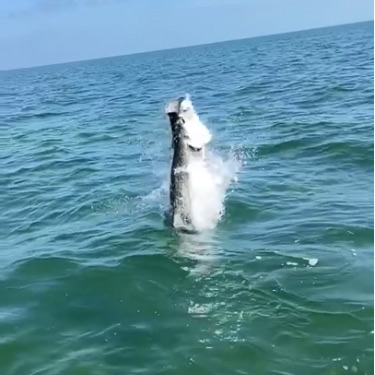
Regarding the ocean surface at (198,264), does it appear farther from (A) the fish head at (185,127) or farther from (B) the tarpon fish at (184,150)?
(A) the fish head at (185,127)

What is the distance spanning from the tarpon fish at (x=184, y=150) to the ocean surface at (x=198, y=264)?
57 centimetres

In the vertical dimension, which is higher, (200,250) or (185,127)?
(185,127)

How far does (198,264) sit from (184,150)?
1988mm

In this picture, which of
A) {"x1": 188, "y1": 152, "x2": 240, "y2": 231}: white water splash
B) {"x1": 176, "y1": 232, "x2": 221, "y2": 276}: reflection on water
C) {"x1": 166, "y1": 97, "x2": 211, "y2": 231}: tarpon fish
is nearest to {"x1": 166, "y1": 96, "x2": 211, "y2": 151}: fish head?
{"x1": 166, "y1": 97, "x2": 211, "y2": 231}: tarpon fish

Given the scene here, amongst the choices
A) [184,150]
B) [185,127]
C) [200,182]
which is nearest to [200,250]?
[200,182]

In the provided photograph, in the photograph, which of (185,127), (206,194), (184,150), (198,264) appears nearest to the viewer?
(198,264)

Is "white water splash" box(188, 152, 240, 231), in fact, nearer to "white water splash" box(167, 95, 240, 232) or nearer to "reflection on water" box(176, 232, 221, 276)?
"white water splash" box(167, 95, 240, 232)

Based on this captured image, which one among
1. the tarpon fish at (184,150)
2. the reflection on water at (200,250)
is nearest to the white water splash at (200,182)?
the tarpon fish at (184,150)

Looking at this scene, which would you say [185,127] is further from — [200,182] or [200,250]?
[200,250]

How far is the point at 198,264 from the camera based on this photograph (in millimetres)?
9594

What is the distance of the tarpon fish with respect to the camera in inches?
412

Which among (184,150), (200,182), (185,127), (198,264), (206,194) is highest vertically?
(185,127)

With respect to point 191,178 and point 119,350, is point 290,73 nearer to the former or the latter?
point 191,178

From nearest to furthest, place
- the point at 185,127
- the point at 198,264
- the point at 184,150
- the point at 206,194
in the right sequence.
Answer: the point at 198,264
the point at 185,127
the point at 184,150
the point at 206,194
